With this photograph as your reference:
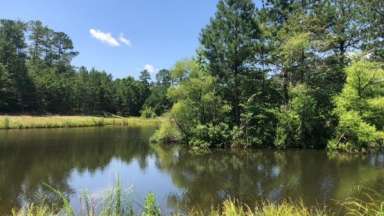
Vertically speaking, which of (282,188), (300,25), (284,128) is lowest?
(282,188)

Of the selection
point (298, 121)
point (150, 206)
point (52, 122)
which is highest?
point (298, 121)

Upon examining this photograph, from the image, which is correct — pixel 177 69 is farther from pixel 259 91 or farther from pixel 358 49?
pixel 358 49

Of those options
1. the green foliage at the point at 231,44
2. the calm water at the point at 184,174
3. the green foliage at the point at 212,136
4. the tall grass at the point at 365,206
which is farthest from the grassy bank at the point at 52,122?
the tall grass at the point at 365,206

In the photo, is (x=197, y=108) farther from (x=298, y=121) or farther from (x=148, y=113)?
(x=148, y=113)

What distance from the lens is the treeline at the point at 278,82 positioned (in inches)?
1014

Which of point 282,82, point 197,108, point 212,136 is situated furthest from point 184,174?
point 282,82

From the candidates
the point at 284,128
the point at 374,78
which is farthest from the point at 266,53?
A: the point at 374,78

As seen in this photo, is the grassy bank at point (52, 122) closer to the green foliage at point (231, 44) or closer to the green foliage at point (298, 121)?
the green foliage at point (231, 44)

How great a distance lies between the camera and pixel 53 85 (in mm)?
62562

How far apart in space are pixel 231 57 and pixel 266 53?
344cm

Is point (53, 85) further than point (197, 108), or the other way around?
point (53, 85)

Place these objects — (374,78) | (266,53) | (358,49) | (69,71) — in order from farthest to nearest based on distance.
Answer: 1. (69,71)
2. (266,53)
3. (358,49)
4. (374,78)

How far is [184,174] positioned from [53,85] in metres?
50.6

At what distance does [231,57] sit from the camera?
28969mm
